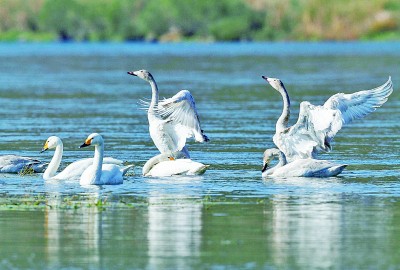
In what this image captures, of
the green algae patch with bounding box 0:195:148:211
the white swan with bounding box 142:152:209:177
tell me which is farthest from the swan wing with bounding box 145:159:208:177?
the green algae patch with bounding box 0:195:148:211

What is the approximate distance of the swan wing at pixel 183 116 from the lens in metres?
21.5

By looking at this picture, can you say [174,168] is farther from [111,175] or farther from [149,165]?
[111,175]

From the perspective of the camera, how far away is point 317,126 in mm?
20625

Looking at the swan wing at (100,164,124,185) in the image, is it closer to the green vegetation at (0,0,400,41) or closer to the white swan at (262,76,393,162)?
the white swan at (262,76,393,162)

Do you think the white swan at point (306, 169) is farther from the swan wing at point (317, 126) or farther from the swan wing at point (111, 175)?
the swan wing at point (111, 175)

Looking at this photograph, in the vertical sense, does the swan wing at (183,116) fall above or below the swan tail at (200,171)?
above

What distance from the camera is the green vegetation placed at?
110 metres

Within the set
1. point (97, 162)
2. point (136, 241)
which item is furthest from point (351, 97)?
point (136, 241)

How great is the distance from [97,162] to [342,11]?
296ft

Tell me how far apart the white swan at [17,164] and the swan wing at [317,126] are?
12.5 feet

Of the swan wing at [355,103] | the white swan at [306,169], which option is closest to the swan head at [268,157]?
the white swan at [306,169]

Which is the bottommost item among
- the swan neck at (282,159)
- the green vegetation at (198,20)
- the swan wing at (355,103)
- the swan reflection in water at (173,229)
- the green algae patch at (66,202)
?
the swan reflection in water at (173,229)

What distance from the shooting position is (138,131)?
28125 mm

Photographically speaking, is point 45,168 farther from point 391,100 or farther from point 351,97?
point 391,100
